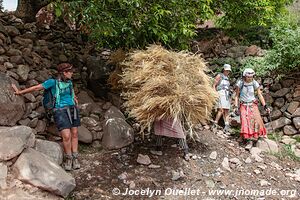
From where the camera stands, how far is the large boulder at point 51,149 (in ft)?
13.1

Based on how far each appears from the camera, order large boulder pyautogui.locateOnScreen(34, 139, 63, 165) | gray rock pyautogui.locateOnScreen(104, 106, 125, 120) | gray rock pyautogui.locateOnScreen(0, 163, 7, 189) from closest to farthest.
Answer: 1. gray rock pyautogui.locateOnScreen(0, 163, 7, 189)
2. large boulder pyautogui.locateOnScreen(34, 139, 63, 165)
3. gray rock pyautogui.locateOnScreen(104, 106, 125, 120)

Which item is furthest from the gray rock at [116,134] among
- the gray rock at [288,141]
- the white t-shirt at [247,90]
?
the gray rock at [288,141]

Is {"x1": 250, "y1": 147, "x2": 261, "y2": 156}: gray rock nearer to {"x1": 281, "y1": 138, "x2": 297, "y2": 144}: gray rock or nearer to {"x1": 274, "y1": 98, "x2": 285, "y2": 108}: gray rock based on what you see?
{"x1": 281, "y1": 138, "x2": 297, "y2": 144}: gray rock

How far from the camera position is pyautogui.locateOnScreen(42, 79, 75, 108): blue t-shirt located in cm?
414

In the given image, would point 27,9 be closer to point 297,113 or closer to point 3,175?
point 3,175

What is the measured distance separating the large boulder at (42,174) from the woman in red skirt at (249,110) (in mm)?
3196

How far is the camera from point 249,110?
5.44 meters

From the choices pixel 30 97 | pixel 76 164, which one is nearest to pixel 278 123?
pixel 76 164

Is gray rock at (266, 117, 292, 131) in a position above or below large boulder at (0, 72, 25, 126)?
below

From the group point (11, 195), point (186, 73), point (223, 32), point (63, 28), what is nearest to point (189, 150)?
point (186, 73)

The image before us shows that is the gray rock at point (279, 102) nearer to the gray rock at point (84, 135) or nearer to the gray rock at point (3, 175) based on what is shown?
the gray rock at point (84, 135)

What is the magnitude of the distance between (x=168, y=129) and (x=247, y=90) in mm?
1948

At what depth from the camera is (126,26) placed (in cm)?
444

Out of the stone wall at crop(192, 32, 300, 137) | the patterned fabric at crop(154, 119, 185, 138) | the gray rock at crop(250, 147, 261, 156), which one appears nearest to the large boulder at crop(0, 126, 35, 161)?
the patterned fabric at crop(154, 119, 185, 138)
